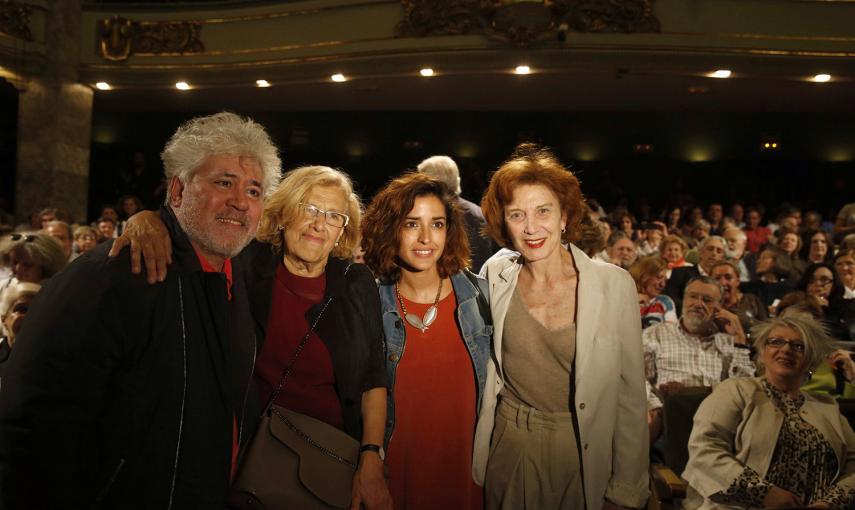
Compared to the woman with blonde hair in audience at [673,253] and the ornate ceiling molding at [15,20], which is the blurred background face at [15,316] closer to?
the woman with blonde hair in audience at [673,253]

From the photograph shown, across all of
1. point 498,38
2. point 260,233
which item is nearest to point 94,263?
point 260,233

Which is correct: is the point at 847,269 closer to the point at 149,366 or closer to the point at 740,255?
the point at 740,255

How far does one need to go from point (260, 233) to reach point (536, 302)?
2.76 feet

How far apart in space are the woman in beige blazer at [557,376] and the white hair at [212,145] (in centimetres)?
75

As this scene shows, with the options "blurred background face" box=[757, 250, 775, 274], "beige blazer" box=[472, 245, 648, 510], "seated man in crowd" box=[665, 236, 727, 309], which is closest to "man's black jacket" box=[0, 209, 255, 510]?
"beige blazer" box=[472, 245, 648, 510]

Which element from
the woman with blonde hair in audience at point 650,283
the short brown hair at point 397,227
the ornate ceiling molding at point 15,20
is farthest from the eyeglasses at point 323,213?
the ornate ceiling molding at point 15,20

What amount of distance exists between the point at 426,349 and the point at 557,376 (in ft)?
1.28

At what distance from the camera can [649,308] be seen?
3.77 m

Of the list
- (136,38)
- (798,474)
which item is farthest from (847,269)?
(136,38)

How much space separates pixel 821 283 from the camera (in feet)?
13.1

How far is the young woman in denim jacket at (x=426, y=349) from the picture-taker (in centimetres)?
174

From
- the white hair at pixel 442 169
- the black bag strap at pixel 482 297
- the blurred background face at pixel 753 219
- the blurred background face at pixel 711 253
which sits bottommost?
the black bag strap at pixel 482 297

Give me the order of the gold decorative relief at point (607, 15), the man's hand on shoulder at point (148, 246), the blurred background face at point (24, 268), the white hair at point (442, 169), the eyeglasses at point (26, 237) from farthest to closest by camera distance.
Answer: the gold decorative relief at point (607, 15)
the white hair at point (442, 169)
the eyeglasses at point (26, 237)
the blurred background face at point (24, 268)
the man's hand on shoulder at point (148, 246)

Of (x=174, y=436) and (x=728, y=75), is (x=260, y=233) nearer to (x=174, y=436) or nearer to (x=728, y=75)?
(x=174, y=436)
